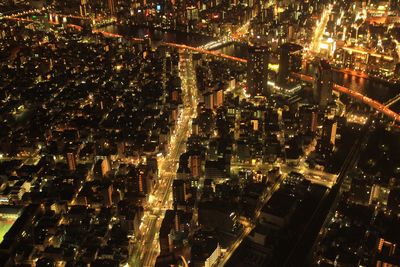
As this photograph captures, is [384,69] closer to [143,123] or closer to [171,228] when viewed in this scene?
[143,123]

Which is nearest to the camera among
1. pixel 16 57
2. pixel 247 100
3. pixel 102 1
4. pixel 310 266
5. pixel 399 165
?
pixel 310 266

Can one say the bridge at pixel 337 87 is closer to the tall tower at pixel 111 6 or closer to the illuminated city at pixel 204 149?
the illuminated city at pixel 204 149

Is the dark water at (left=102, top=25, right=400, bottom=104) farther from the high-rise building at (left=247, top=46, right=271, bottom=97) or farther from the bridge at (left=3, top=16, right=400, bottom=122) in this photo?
the high-rise building at (left=247, top=46, right=271, bottom=97)

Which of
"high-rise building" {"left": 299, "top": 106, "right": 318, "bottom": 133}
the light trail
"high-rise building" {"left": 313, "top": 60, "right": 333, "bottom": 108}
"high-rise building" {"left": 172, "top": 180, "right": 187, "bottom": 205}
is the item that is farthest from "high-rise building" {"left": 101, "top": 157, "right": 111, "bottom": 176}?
the light trail

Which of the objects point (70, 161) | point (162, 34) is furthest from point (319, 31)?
point (70, 161)

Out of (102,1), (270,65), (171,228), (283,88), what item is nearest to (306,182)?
(171,228)
